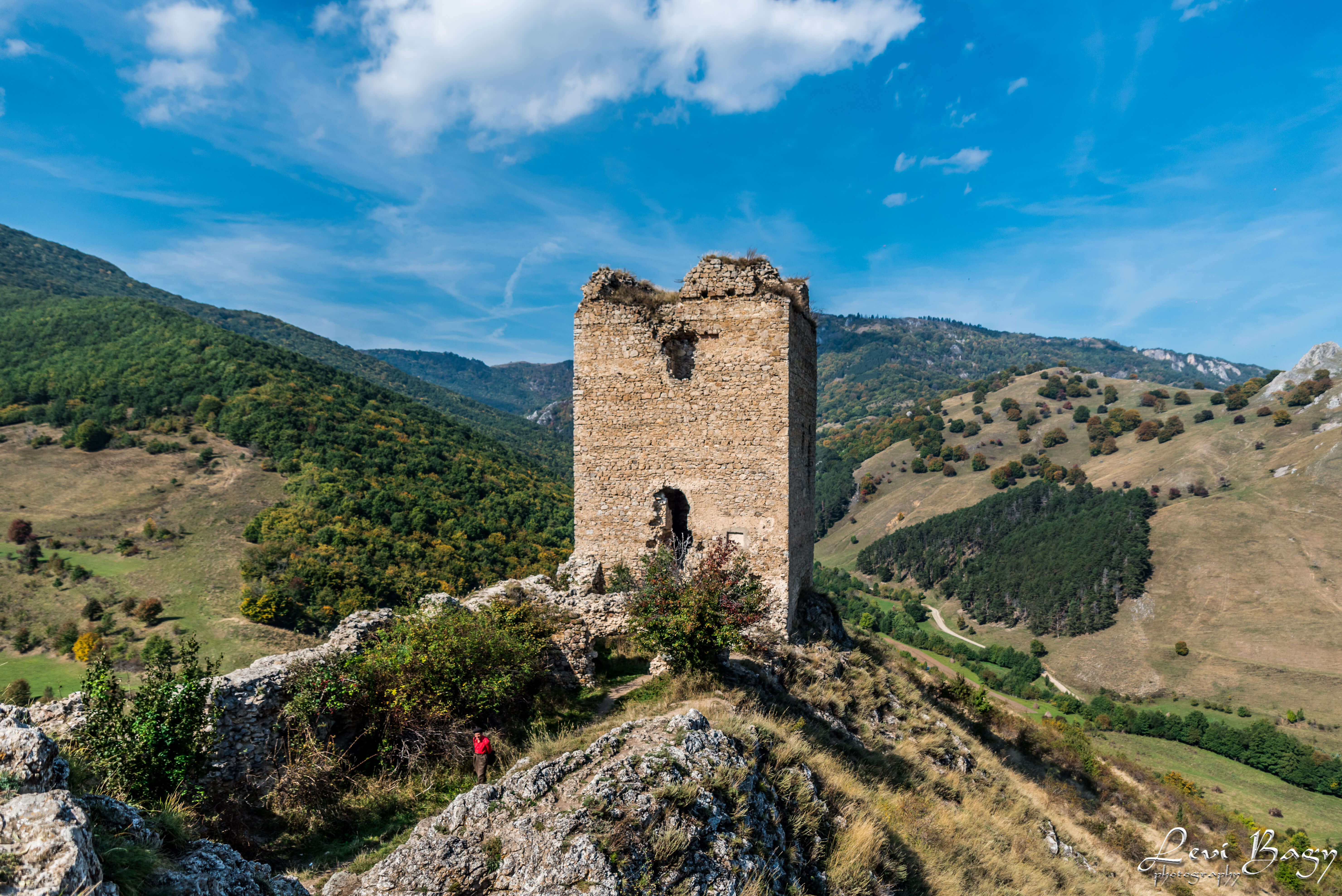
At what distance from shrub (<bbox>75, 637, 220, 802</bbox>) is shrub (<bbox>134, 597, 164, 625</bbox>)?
34.8 m

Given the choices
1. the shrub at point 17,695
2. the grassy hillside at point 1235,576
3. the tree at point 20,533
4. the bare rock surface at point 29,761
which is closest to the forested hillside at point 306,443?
the tree at point 20,533

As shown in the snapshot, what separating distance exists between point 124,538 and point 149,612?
9364 millimetres

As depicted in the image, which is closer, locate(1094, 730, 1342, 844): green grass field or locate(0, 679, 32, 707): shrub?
locate(0, 679, 32, 707): shrub

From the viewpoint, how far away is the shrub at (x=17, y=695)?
7234mm

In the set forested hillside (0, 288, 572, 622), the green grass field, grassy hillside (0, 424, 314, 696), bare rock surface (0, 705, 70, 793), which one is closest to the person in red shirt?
bare rock surface (0, 705, 70, 793)

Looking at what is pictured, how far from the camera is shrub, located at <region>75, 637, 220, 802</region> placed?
516 centimetres

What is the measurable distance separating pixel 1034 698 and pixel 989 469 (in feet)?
223

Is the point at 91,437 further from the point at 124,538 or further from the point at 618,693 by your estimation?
the point at 618,693

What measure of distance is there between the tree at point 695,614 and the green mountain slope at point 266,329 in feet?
205

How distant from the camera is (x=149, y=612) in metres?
31.6

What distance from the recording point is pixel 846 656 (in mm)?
12742

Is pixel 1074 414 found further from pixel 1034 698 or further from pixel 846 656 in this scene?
pixel 846 656
